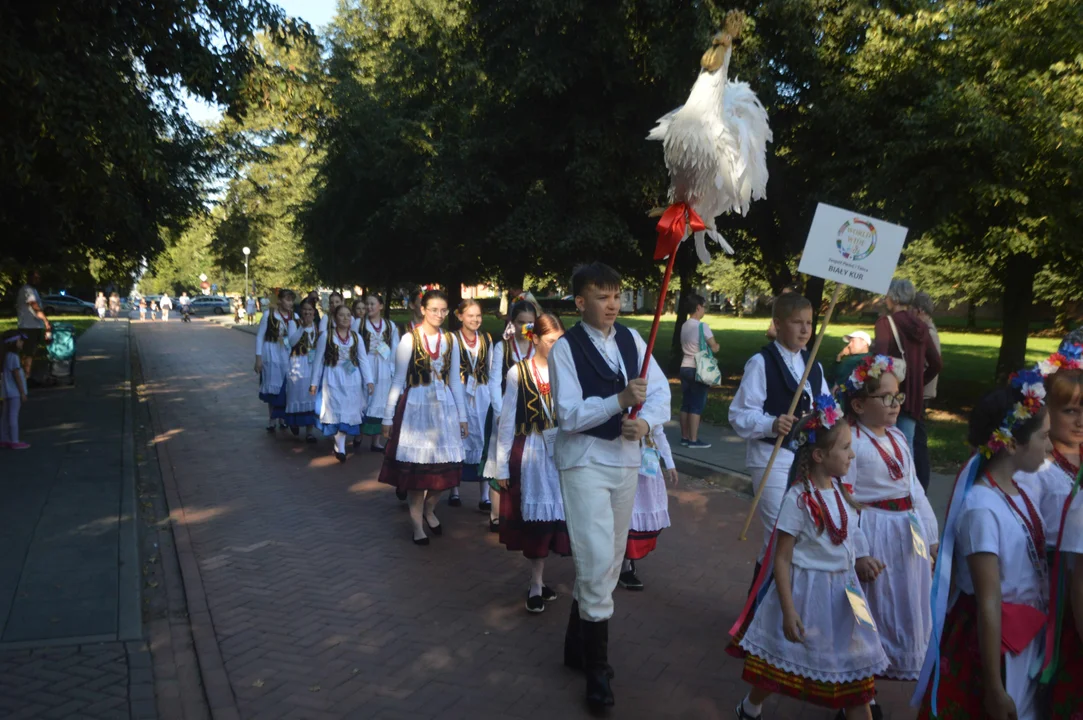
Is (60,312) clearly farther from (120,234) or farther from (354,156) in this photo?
(120,234)

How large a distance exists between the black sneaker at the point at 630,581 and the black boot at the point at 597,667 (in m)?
1.79

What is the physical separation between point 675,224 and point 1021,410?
187cm

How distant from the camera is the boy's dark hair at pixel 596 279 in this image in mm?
4363

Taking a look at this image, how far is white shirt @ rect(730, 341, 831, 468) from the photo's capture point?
483cm

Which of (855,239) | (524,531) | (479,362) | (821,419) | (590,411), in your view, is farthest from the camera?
(479,362)

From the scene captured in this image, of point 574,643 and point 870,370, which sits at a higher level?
point 870,370

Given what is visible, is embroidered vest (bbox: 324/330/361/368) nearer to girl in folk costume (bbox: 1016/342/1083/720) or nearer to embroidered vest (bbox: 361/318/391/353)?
embroidered vest (bbox: 361/318/391/353)

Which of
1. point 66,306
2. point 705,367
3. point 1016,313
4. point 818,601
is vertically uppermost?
point 1016,313

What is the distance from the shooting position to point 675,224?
428cm

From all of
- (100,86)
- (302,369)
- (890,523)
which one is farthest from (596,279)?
(302,369)

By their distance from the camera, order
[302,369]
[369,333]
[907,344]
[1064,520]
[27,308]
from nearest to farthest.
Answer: [1064,520]
[907,344]
[369,333]
[302,369]
[27,308]

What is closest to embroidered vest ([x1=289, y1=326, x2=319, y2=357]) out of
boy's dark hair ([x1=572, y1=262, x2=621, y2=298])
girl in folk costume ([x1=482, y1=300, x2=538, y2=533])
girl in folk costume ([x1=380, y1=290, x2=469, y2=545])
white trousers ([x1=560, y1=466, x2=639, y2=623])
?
girl in folk costume ([x1=380, y1=290, x2=469, y2=545])

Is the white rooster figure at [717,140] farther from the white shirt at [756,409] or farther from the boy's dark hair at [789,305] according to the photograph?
the white shirt at [756,409]

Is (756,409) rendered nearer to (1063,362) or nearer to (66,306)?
(1063,362)
